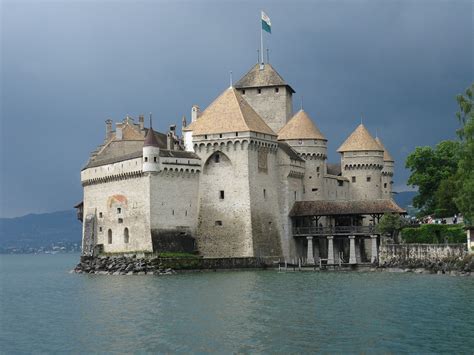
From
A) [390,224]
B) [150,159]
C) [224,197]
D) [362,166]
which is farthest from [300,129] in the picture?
[150,159]

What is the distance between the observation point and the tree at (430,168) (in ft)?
235

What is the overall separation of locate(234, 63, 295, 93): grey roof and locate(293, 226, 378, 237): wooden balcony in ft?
48.0

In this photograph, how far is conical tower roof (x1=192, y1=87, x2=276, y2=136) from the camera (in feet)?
195

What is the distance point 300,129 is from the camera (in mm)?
68562

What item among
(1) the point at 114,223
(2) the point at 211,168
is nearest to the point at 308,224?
(2) the point at 211,168

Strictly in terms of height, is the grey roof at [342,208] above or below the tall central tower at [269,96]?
below

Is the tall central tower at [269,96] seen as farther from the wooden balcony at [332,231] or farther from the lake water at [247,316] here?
the lake water at [247,316]

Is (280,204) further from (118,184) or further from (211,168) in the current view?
(118,184)

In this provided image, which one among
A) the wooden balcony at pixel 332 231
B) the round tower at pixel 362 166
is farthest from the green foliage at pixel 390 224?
the round tower at pixel 362 166

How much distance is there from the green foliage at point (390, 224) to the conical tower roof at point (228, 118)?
1008 centimetres

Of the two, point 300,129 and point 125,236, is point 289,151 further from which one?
point 125,236

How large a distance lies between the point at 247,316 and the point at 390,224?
27.6m

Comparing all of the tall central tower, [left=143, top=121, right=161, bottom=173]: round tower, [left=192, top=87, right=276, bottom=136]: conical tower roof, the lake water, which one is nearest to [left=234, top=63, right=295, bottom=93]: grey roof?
the tall central tower

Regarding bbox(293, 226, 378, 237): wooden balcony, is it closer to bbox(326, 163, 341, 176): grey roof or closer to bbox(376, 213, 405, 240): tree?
bbox(376, 213, 405, 240): tree
